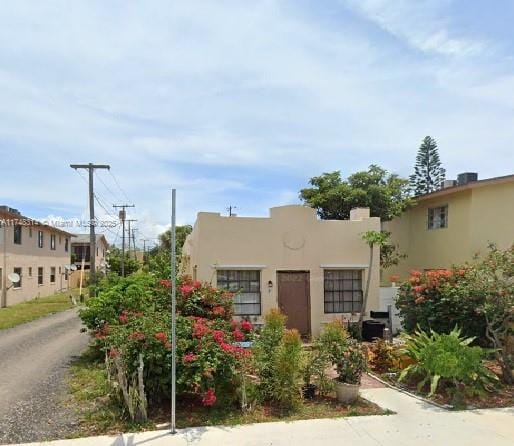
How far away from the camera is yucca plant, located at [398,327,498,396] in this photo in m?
8.05

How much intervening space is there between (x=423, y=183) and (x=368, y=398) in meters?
40.9

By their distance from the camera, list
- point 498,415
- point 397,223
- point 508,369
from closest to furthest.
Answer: point 498,415 < point 508,369 < point 397,223

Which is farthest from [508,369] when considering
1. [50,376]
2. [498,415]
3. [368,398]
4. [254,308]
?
[50,376]

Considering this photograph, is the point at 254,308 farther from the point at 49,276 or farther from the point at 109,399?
the point at 49,276

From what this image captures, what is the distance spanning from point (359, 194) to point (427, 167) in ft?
100

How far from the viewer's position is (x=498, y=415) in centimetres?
718

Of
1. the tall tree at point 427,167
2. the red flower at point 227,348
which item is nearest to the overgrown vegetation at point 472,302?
the red flower at point 227,348

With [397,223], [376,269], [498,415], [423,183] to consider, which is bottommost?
[498,415]

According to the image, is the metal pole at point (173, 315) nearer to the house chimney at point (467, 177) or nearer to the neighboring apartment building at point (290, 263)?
the neighboring apartment building at point (290, 263)

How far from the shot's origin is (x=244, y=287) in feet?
44.5

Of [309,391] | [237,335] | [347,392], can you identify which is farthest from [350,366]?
[237,335]

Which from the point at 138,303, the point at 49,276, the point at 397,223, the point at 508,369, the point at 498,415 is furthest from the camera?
Answer: the point at 49,276

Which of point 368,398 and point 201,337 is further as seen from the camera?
point 368,398

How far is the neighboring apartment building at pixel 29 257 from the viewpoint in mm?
25203
